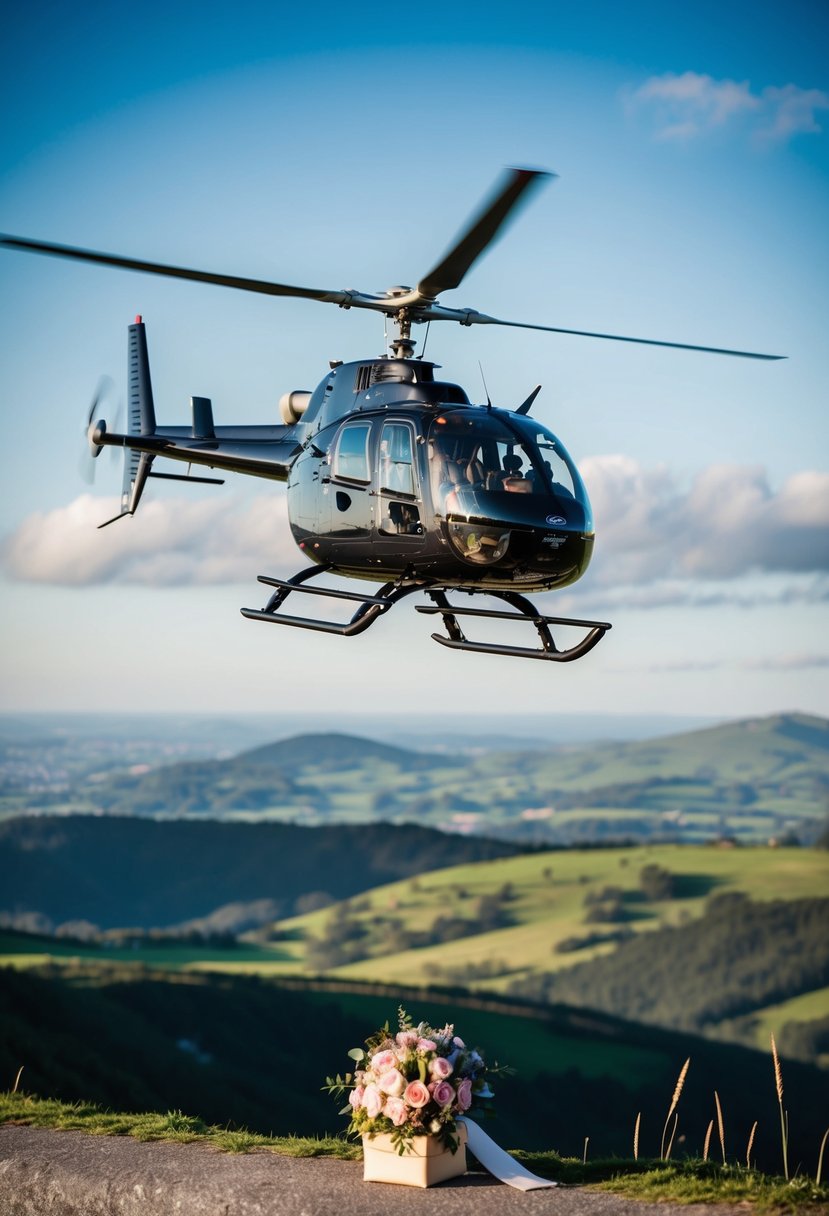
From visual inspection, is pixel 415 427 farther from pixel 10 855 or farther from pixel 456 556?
pixel 10 855

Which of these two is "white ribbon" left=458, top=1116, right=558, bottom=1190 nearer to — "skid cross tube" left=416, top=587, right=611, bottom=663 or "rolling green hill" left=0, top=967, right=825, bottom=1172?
"skid cross tube" left=416, top=587, right=611, bottom=663

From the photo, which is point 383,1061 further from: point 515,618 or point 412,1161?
point 515,618

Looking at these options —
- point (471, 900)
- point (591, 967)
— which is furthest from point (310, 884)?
point (591, 967)

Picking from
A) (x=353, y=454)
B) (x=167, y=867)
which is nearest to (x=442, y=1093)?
(x=353, y=454)

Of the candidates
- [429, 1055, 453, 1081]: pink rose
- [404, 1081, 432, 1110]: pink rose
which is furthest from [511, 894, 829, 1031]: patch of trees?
[404, 1081, 432, 1110]: pink rose

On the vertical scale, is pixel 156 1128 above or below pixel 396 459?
below
